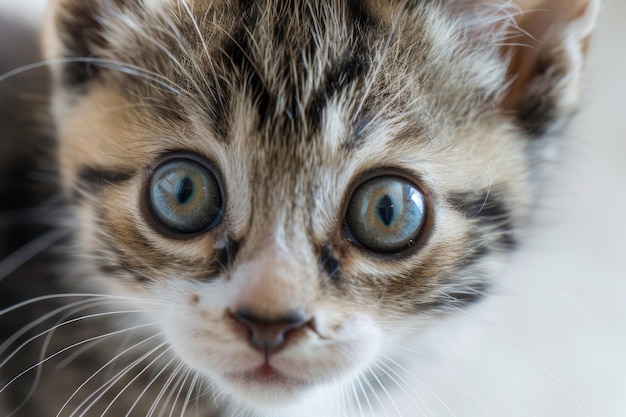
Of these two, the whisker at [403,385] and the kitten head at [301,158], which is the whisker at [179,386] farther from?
the whisker at [403,385]

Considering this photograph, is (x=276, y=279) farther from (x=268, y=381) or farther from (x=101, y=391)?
A: (x=101, y=391)

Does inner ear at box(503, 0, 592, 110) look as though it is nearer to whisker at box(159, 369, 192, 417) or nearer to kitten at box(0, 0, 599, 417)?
kitten at box(0, 0, 599, 417)

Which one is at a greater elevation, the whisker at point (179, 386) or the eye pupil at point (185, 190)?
the eye pupil at point (185, 190)

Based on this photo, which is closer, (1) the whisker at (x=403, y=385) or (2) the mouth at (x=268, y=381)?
(2) the mouth at (x=268, y=381)

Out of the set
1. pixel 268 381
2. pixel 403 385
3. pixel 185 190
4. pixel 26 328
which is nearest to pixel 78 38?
pixel 185 190

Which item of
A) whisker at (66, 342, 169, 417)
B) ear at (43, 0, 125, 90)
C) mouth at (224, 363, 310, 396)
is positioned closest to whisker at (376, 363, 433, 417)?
mouth at (224, 363, 310, 396)

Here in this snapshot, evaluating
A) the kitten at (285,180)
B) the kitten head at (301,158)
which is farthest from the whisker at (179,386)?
the kitten head at (301,158)

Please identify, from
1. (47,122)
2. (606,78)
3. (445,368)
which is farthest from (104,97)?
(606,78)
